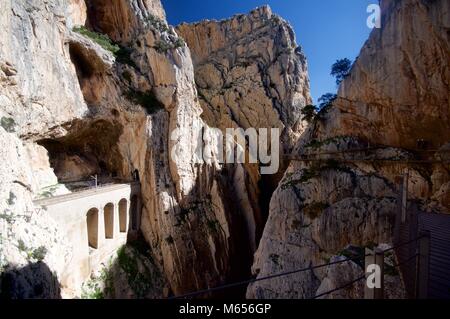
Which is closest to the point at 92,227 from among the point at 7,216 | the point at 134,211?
the point at 134,211

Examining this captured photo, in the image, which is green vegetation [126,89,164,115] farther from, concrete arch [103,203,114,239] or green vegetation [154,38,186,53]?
concrete arch [103,203,114,239]

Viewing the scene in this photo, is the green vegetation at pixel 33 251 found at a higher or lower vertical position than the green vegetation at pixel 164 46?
lower

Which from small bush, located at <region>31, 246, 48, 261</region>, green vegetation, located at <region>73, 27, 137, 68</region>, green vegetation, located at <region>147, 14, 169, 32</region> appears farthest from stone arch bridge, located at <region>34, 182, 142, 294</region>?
green vegetation, located at <region>147, 14, 169, 32</region>

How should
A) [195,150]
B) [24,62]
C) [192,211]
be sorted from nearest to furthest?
[24,62] < [192,211] < [195,150]

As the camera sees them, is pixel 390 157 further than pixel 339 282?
Yes

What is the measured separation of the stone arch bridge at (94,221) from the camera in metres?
15.8

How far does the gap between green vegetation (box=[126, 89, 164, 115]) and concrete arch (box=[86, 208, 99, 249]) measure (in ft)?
34.9

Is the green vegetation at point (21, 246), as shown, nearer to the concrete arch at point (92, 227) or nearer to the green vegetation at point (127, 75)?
the concrete arch at point (92, 227)

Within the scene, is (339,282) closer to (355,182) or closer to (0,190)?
(355,182)

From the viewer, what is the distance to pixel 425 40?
13.2 meters

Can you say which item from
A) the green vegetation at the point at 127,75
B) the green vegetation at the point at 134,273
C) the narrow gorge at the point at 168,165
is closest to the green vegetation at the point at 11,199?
the narrow gorge at the point at 168,165

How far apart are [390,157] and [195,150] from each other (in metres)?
18.2

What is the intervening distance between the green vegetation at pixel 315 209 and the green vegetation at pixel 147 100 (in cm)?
1718

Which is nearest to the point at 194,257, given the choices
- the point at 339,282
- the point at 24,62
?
the point at 339,282
